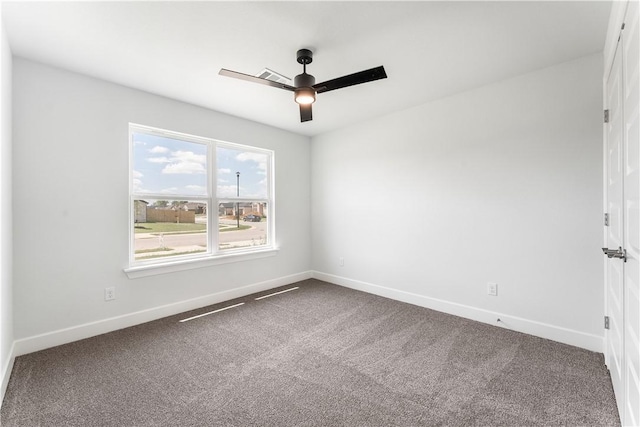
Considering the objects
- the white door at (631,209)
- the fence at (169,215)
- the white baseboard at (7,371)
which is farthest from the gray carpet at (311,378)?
the fence at (169,215)

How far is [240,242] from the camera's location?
4.07m

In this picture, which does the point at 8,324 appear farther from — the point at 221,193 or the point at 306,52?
the point at 306,52

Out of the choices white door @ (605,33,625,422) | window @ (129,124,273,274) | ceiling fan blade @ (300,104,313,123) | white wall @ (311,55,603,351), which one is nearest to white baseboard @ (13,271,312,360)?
window @ (129,124,273,274)

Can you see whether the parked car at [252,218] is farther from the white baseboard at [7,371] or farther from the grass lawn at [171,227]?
the white baseboard at [7,371]

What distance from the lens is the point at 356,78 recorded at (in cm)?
215

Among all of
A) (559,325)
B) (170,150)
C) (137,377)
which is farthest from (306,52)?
(559,325)

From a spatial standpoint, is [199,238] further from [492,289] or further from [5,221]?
[492,289]

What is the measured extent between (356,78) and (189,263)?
8.91 feet

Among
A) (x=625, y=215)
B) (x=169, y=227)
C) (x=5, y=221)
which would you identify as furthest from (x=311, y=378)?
(x=5, y=221)

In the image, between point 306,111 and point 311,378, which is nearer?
point 311,378

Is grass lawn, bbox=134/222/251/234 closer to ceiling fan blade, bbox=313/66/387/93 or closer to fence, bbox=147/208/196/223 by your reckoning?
fence, bbox=147/208/196/223

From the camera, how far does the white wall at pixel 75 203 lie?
2.40 m

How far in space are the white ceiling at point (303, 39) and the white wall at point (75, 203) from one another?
0.24 m

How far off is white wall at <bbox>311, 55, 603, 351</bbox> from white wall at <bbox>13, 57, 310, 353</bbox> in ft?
7.90
